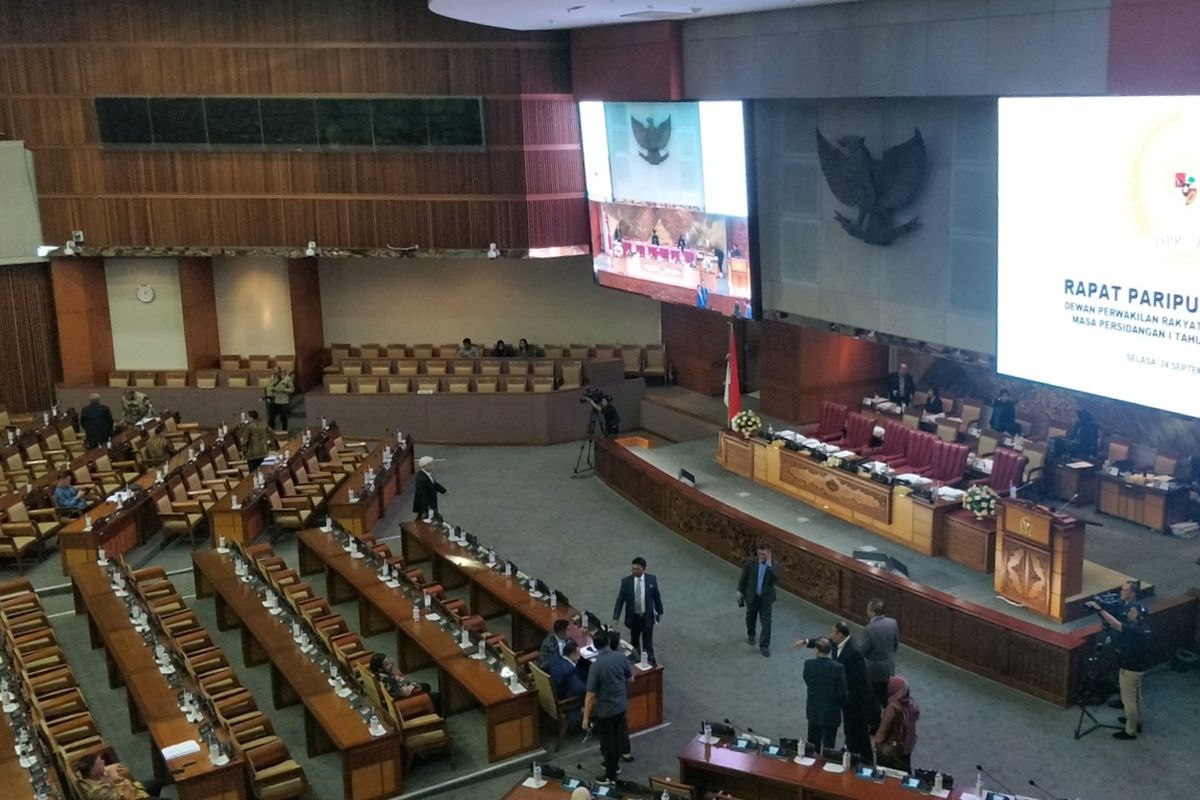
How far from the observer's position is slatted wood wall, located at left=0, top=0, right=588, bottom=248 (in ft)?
57.7

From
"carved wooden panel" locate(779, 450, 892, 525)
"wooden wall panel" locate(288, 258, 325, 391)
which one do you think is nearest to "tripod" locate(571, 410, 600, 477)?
"carved wooden panel" locate(779, 450, 892, 525)

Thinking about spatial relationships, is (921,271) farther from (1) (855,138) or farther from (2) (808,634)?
(2) (808,634)

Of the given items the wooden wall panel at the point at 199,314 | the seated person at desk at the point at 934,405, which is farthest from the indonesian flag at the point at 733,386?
the wooden wall panel at the point at 199,314

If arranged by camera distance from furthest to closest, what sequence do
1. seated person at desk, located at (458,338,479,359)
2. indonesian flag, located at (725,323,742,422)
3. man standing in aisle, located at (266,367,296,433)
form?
seated person at desk, located at (458,338,479,359)
man standing in aisle, located at (266,367,296,433)
indonesian flag, located at (725,323,742,422)

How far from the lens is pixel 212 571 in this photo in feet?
38.1

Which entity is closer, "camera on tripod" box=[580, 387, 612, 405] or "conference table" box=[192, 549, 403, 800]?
"conference table" box=[192, 549, 403, 800]

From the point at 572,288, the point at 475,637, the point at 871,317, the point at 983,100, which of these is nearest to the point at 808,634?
the point at 475,637

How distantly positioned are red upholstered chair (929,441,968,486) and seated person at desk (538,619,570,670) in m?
6.05

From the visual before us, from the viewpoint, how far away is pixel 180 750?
7891 mm

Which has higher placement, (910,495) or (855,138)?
(855,138)

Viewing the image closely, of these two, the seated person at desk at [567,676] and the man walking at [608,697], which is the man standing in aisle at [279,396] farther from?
the man walking at [608,697]

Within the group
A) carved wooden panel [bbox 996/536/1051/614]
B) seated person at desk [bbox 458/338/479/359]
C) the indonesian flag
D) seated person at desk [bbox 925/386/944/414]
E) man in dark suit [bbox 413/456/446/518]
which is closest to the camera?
carved wooden panel [bbox 996/536/1051/614]

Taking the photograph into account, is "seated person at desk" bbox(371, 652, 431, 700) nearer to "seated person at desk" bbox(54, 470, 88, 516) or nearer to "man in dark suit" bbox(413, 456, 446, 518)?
"man in dark suit" bbox(413, 456, 446, 518)

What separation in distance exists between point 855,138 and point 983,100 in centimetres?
184
